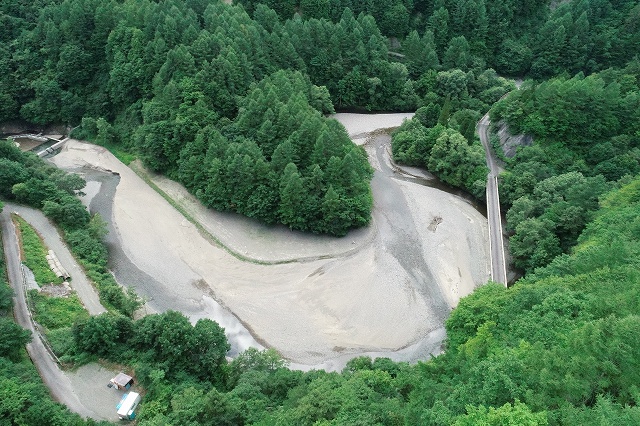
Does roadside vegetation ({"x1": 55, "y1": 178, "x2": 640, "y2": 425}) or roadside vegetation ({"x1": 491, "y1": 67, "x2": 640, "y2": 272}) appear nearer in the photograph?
roadside vegetation ({"x1": 55, "y1": 178, "x2": 640, "y2": 425})

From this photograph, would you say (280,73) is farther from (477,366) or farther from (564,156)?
(477,366)

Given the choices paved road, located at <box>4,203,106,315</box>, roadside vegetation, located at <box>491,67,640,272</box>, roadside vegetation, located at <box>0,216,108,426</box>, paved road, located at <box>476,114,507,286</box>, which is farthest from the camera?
paved road, located at <box>476,114,507,286</box>

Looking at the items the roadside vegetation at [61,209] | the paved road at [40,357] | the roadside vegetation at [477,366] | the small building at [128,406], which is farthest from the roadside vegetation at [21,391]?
the roadside vegetation at [61,209]

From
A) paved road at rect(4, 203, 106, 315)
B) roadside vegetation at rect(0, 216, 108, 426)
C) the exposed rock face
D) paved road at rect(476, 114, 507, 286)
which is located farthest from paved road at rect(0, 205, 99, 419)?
the exposed rock face

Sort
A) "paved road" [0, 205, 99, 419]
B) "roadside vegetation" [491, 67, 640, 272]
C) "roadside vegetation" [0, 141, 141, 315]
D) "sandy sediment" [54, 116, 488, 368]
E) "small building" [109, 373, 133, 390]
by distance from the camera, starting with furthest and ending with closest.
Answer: "roadside vegetation" [491, 67, 640, 272]
"roadside vegetation" [0, 141, 141, 315]
"sandy sediment" [54, 116, 488, 368]
"small building" [109, 373, 133, 390]
"paved road" [0, 205, 99, 419]

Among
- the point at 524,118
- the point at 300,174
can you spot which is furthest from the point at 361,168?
the point at 524,118

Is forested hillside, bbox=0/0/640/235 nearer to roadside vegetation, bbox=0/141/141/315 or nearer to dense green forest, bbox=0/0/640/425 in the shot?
dense green forest, bbox=0/0/640/425

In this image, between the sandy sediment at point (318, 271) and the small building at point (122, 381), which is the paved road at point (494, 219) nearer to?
the sandy sediment at point (318, 271)

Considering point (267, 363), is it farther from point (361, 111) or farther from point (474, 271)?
point (361, 111)
